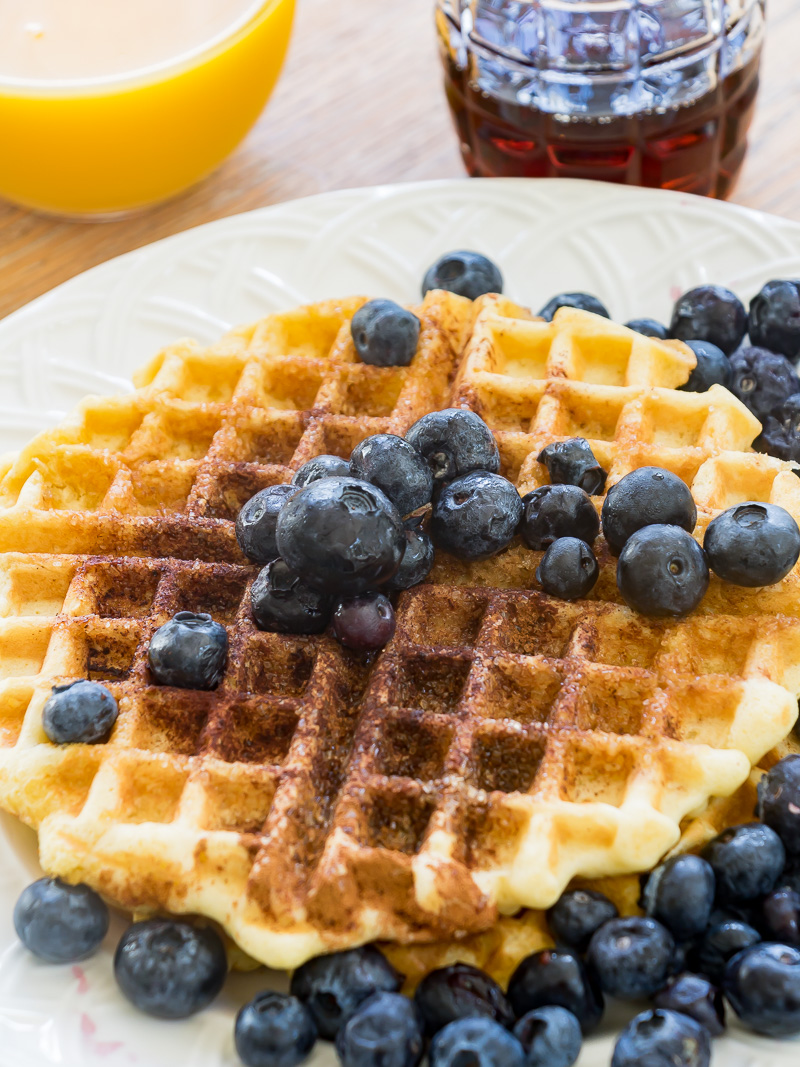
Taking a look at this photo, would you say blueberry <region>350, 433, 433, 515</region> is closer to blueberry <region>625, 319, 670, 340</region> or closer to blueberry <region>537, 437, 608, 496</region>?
blueberry <region>537, 437, 608, 496</region>

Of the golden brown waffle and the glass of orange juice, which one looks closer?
the golden brown waffle

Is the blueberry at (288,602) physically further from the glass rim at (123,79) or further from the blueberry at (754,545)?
the glass rim at (123,79)

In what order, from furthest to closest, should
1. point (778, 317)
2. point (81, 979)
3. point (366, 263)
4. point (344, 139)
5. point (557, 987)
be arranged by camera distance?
point (344, 139) < point (366, 263) < point (778, 317) < point (81, 979) < point (557, 987)

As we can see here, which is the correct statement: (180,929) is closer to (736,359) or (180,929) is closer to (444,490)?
(444,490)

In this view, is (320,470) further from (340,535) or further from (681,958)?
(681,958)

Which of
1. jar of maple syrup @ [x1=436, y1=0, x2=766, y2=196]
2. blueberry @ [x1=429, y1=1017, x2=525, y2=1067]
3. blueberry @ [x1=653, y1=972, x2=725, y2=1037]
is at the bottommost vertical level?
blueberry @ [x1=653, y1=972, x2=725, y2=1037]

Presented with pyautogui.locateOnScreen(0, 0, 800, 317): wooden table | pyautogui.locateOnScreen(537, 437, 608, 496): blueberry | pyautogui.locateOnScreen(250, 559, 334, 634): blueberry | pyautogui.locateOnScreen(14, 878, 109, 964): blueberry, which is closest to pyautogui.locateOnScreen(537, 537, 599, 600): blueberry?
pyautogui.locateOnScreen(537, 437, 608, 496): blueberry

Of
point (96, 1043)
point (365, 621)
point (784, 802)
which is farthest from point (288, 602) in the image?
point (784, 802)
